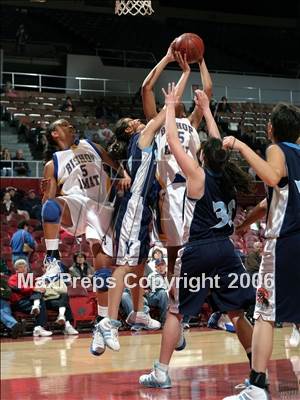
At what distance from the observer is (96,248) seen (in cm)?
536

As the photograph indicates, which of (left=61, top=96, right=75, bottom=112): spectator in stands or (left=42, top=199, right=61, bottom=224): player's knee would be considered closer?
(left=42, top=199, right=61, bottom=224): player's knee

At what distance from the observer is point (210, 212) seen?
498 cm

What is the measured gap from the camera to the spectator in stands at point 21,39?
1653cm

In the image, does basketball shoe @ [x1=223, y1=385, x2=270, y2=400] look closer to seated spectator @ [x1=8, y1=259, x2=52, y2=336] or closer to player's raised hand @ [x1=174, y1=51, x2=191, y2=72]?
player's raised hand @ [x1=174, y1=51, x2=191, y2=72]

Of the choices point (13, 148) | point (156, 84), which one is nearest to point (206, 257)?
point (156, 84)

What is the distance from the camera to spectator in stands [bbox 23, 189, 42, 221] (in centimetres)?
779

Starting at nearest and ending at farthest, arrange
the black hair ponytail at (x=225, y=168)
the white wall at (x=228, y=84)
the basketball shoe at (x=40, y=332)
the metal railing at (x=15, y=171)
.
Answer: the black hair ponytail at (x=225, y=168) < the white wall at (x=228, y=84) < the basketball shoe at (x=40, y=332) < the metal railing at (x=15, y=171)

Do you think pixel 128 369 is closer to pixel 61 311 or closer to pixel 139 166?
pixel 61 311

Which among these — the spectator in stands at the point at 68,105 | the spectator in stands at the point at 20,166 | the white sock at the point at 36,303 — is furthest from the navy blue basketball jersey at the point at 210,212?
the spectator in stands at the point at 20,166

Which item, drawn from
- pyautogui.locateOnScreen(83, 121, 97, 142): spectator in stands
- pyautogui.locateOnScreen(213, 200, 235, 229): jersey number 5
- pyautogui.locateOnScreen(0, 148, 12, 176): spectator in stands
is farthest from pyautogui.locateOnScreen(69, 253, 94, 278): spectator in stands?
pyautogui.locateOnScreen(0, 148, 12, 176): spectator in stands

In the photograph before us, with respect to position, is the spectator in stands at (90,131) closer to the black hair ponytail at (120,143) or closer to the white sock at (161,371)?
the black hair ponytail at (120,143)

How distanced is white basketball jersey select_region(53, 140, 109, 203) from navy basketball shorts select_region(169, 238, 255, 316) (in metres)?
0.76

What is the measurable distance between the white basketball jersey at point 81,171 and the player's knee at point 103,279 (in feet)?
1.59

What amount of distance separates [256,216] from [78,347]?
12.5 ft
